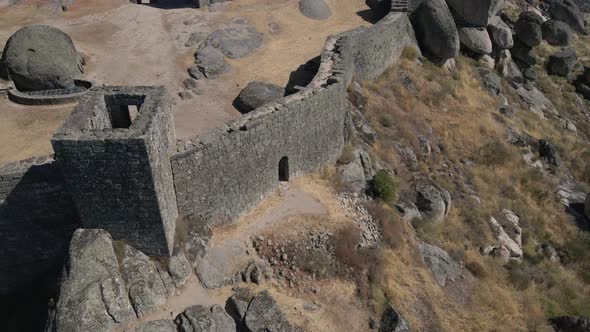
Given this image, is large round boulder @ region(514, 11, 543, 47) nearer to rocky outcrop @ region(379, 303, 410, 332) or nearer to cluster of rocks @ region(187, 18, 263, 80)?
cluster of rocks @ region(187, 18, 263, 80)

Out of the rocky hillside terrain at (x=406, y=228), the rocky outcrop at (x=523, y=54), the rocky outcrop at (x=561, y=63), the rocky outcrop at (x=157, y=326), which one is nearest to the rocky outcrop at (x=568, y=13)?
the rocky outcrop at (x=561, y=63)

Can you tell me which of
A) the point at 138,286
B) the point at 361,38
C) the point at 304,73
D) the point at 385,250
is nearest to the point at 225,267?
the point at 138,286

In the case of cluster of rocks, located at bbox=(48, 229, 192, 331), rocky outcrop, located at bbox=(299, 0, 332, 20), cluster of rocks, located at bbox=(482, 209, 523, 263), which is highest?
rocky outcrop, located at bbox=(299, 0, 332, 20)

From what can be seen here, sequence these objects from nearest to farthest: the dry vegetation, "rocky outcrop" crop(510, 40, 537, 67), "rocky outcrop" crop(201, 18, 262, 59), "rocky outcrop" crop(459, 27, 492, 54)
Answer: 1. the dry vegetation
2. "rocky outcrop" crop(201, 18, 262, 59)
3. "rocky outcrop" crop(459, 27, 492, 54)
4. "rocky outcrop" crop(510, 40, 537, 67)

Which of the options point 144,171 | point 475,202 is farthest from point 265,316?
point 475,202

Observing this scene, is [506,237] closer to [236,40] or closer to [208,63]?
[208,63]

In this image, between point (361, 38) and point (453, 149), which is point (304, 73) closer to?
point (361, 38)

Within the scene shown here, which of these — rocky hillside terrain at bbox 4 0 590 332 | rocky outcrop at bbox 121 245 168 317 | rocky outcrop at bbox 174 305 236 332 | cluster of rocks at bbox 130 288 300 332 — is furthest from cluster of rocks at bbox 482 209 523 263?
rocky outcrop at bbox 121 245 168 317

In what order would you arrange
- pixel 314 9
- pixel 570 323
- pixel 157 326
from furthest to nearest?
pixel 314 9 → pixel 570 323 → pixel 157 326
